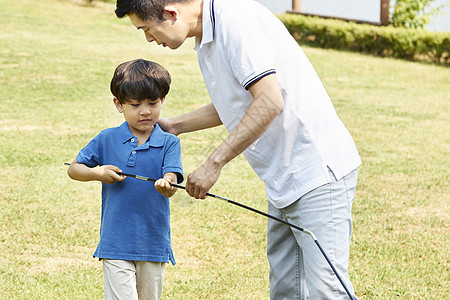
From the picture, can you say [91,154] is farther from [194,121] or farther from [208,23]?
[208,23]

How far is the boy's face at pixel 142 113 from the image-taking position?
→ 294 cm

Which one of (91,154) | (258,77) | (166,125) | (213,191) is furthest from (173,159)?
(213,191)

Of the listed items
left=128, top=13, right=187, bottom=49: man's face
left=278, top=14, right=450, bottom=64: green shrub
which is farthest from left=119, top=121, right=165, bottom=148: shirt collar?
left=278, top=14, right=450, bottom=64: green shrub

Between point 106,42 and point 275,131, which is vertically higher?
point 275,131

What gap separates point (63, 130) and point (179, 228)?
3.30 meters

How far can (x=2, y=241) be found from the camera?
467cm

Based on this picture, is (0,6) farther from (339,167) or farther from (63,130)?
(339,167)

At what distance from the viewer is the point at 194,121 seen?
312cm

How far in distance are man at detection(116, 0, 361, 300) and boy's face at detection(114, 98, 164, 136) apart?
445 millimetres

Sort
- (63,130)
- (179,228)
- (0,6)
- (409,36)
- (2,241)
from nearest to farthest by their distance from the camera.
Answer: (2,241), (179,228), (63,130), (409,36), (0,6)

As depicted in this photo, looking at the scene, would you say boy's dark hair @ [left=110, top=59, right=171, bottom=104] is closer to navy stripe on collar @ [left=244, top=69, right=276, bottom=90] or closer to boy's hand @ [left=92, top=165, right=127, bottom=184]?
boy's hand @ [left=92, top=165, right=127, bottom=184]

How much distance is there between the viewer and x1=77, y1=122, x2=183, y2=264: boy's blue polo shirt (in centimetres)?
292

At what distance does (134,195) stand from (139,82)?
0.49 m

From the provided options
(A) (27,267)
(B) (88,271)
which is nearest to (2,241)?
(A) (27,267)
